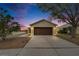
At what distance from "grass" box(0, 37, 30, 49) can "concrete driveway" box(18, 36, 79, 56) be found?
0.90 feet

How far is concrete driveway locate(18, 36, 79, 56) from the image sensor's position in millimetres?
10117

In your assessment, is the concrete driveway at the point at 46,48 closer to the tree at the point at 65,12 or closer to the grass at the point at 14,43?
the grass at the point at 14,43

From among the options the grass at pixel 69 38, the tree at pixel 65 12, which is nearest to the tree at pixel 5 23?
the tree at pixel 65 12

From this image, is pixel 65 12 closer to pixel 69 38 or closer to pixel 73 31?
pixel 73 31

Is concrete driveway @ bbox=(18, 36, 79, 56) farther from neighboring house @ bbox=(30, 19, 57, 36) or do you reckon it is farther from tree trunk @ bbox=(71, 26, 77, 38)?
tree trunk @ bbox=(71, 26, 77, 38)

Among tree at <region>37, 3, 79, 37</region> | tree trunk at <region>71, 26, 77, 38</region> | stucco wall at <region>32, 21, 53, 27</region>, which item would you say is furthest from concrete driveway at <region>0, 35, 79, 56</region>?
tree at <region>37, 3, 79, 37</region>

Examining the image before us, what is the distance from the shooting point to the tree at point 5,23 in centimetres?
1056

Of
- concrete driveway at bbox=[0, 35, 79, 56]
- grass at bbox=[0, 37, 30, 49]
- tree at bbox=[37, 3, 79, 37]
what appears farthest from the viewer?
grass at bbox=[0, 37, 30, 49]

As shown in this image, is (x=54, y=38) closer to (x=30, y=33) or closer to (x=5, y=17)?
(x=30, y=33)

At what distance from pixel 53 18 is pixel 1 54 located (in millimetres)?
3106

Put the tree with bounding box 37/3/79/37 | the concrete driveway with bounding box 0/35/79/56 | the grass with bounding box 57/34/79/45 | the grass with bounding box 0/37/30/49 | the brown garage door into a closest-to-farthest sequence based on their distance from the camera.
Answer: the concrete driveway with bounding box 0/35/79/56, the tree with bounding box 37/3/79/37, the grass with bounding box 0/37/30/49, the grass with bounding box 57/34/79/45, the brown garage door

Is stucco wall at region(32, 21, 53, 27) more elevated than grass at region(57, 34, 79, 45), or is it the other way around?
stucco wall at region(32, 21, 53, 27)

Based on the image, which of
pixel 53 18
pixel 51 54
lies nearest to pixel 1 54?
pixel 51 54

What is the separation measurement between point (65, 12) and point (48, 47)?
1960 millimetres
